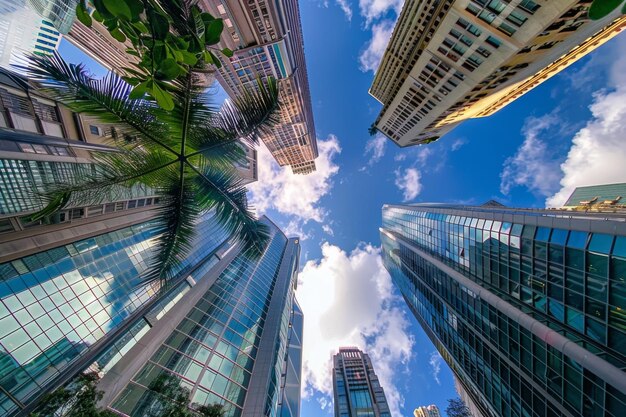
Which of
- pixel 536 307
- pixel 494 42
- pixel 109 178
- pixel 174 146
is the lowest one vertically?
pixel 536 307

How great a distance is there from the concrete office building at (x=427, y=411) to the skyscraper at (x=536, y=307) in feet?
378

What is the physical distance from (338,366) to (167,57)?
364ft

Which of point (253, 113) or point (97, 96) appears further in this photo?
point (253, 113)

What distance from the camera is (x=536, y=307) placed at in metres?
18.4

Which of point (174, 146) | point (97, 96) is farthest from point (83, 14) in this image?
point (174, 146)

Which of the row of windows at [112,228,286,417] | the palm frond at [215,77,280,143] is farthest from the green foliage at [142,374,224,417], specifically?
the palm frond at [215,77,280,143]

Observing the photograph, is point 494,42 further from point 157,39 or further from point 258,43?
point 258,43

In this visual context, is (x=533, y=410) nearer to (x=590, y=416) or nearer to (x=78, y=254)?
(x=590, y=416)

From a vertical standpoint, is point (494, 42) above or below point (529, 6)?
below

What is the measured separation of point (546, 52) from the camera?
85.7 ft

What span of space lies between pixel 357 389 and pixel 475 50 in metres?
Result: 96.3

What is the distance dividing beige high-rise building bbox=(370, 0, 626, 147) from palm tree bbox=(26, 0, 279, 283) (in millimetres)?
30264

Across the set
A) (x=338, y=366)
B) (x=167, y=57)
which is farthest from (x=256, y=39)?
(x=338, y=366)

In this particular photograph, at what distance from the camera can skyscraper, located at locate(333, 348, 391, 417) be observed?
69.8 m
